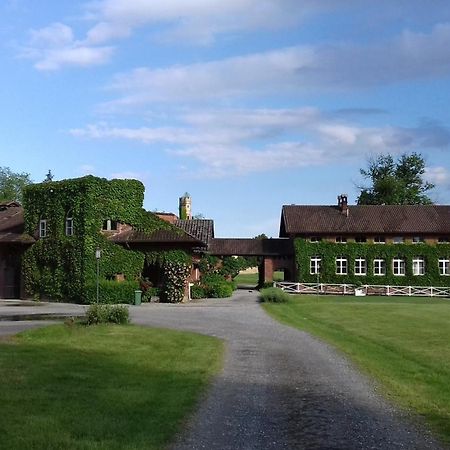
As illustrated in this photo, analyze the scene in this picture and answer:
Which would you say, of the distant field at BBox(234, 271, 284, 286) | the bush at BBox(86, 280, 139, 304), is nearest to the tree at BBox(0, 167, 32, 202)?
the distant field at BBox(234, 271, 284, 286)

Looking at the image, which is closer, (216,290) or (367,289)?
(216,290)

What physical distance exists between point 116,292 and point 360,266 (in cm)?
2986

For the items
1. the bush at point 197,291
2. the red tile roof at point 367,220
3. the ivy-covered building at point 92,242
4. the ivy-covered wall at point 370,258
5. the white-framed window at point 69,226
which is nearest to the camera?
the ivy-covered building at point 92,242

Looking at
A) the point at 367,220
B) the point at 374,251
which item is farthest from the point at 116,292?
the point at 367,220

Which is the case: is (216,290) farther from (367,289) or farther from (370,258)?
(370,258)

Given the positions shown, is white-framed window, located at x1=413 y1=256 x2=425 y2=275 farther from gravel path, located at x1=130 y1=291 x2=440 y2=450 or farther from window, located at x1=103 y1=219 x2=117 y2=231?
gravel path, located at x1=130 y1=291 x2=440 y2=450

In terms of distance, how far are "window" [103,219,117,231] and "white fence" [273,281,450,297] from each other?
61.3 feet

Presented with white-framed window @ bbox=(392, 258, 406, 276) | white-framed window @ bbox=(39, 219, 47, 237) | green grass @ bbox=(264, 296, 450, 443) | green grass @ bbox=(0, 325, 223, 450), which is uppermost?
white-framed window @ bbox=(39, 219, 47, 237)

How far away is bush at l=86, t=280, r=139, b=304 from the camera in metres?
39.9

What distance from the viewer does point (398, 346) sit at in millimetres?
18750

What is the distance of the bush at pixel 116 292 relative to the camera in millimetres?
39906

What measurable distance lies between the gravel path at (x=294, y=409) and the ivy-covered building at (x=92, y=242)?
26.2 meters

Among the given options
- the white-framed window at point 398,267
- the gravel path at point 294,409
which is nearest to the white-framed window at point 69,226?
the gravel path at point 294,409

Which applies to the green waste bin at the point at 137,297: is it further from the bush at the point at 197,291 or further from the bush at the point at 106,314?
the bush at the point at 106,314
